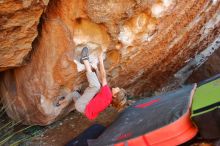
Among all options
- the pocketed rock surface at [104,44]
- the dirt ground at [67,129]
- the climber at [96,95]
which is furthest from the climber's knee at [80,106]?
the dirt ground at [67,129]

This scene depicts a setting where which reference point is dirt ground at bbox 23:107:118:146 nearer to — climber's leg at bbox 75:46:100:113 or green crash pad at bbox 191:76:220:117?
climber's leg at bbox 75:46:100:113

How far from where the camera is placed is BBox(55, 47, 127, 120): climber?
14.7ft

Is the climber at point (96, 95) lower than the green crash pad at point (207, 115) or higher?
lower

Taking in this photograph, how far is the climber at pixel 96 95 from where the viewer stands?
4484 millimetres

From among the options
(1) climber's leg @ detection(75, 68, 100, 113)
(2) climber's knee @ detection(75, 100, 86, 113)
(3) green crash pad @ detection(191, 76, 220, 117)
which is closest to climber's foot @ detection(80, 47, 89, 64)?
(1) climber's leg @ detection(75, 68, 100, 113)

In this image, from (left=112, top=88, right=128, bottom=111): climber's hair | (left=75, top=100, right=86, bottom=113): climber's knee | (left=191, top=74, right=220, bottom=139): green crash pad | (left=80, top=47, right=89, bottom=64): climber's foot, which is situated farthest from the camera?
(left=112, top=88, right=128, bottom=111): climber's hair

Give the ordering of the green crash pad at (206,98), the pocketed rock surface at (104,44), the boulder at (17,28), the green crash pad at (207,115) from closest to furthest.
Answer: the green crash pad at (207,115) < the green crash pad at (206,98) < the boulder at (17,28) < the pocketed rock surface at (104,44)

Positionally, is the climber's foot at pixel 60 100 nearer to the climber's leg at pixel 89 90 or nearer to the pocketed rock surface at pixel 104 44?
the pocketed rock surface at pixel 104 44

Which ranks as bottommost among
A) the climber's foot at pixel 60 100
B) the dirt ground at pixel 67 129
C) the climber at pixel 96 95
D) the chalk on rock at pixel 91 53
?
the dirt ground at pixel 67 129

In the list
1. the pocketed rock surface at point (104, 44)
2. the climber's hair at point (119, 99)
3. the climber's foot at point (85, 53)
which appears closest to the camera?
the pocketed rock surface at point (104, 44)

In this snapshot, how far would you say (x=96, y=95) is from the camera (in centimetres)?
461

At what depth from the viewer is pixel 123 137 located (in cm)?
404

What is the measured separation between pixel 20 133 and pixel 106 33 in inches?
75.4

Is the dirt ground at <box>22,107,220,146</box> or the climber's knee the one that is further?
the dirt ground at <box>22,107,220,146</box>
